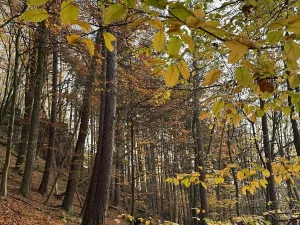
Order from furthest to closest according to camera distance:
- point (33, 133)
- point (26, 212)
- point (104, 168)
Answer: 1. point (33, 133)
2. point (26, 212)
3. point (104, 168)

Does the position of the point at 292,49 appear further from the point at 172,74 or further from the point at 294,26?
the point at 172,74

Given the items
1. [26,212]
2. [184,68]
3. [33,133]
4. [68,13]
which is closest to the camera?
[68,13]

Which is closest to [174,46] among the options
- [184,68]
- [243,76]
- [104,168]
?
[184,68]

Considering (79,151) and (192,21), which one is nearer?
(192,21)

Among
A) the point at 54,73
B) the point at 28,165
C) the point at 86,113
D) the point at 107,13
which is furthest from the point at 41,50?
the point at 107,13

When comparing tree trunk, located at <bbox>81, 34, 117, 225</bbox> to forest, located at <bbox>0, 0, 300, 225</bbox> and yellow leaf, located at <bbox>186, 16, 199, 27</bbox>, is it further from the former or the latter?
yellow leaf, located at <bbox>186, 16, 199, 27</bbox>

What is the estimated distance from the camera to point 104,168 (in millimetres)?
6773

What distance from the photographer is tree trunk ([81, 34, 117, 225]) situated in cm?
641

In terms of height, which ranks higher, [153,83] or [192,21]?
[153,83]

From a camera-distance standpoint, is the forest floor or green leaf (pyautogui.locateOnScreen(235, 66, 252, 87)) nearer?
green leaf (pyautogui.locateOnScreen(235, 66, 252, 87))

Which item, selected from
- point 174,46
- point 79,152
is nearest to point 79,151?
point 79,152

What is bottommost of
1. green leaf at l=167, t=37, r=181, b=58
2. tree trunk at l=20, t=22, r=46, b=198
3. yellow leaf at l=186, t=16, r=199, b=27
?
yellow leaf at l=186, t=16, r=199, b=27

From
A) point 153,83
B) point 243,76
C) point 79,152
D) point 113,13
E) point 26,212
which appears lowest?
point 26,212

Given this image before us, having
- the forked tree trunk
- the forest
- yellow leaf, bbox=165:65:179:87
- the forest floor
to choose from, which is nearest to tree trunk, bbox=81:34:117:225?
the forest
